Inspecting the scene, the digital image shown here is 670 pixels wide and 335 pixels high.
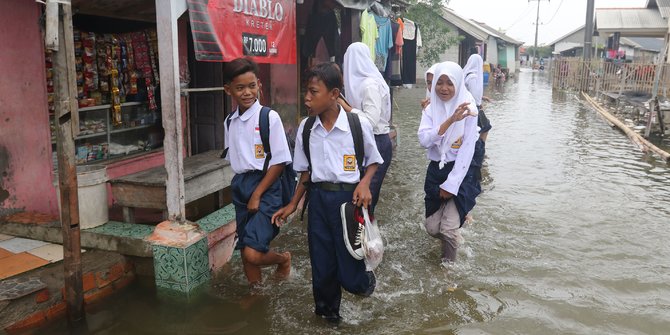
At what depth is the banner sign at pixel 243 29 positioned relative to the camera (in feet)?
15.3

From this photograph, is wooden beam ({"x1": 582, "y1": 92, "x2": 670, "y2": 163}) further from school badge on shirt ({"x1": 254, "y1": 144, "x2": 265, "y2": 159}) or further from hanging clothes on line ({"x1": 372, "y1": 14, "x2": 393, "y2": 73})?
school badge on shirt ({"x1": 254, "y1": 144, "x2": 265, "y2": 159})

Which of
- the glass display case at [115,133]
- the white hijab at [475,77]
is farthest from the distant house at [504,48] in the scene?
the glass display case at [115,133]

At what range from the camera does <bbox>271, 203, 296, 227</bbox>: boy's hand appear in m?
3.54

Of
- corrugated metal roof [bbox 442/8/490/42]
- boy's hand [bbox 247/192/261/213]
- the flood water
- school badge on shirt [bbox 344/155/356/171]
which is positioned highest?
→ corrugated metal roof [bbox 442/8/490/42]

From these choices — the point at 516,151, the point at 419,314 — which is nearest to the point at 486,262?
the point at 419,314

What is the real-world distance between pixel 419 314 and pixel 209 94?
458 cm

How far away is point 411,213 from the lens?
6.72 m

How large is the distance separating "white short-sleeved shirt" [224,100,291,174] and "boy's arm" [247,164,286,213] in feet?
0.14

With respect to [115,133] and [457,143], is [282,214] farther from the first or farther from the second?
[115,133]

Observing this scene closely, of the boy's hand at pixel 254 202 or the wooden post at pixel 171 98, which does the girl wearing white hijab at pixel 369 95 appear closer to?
the boy's hand at pixel 254 202

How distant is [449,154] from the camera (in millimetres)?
4551

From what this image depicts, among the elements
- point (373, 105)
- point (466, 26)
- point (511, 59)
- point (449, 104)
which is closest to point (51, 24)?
point (373, 105)

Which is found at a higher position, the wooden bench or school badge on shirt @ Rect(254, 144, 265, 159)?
school badge on shirt @ Rect(254, 144, 265, 159)

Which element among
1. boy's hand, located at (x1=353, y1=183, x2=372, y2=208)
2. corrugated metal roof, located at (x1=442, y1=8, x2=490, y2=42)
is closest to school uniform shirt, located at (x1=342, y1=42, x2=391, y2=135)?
boy's hand, located at (x1=353, y1=183, x2=372, y2=208)
